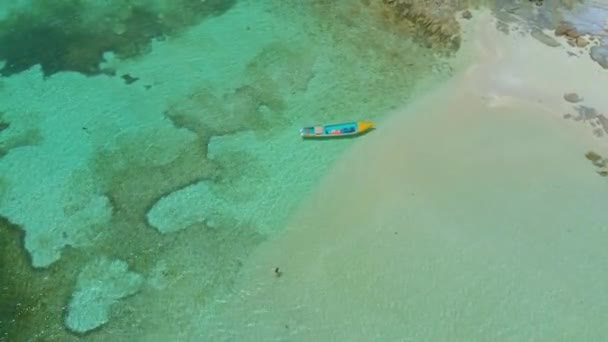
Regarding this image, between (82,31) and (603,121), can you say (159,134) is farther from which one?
(603,121)

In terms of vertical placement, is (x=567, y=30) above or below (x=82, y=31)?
above

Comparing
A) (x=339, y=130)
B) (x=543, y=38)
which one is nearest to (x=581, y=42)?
(x=543, y=38)

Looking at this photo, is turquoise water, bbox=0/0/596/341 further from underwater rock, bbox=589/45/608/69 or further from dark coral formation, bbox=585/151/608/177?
underwater rock, bbox=589/45/608/69

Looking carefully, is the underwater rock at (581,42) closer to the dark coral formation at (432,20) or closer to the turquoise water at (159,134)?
the dark coral formation at (432,20)

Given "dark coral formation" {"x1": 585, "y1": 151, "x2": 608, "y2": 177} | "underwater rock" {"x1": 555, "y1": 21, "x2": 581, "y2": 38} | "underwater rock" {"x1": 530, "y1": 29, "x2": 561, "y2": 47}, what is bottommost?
"dark coral formation" {"x1": 585, "y1": 151, "x2": 608, "y2": 177}

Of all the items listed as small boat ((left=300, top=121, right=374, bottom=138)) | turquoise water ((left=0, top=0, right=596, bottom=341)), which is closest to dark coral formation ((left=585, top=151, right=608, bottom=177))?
turquoise water ((left=0, top=0, right=596, bottom=341))

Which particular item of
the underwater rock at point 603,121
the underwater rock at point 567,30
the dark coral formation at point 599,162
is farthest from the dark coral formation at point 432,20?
the dark coral formation at point 599,162
